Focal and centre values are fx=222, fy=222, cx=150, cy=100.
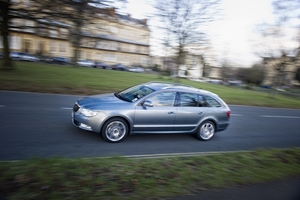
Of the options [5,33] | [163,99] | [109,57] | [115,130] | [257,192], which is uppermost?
[109,57]

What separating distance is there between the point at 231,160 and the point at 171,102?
A: 7.70 feet

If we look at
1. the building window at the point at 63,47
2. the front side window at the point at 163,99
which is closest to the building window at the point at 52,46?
the building window at the point at 63,47

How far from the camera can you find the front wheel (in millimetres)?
5848

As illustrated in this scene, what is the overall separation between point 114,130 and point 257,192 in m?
3.62

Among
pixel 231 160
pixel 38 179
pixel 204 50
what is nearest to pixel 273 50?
pixel 204 50

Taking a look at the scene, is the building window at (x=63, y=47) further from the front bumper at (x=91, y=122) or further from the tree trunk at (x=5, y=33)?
the front bumper at (x=91, y=122)

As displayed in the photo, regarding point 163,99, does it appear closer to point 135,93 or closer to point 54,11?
point 135,93

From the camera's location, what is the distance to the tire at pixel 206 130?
718 cm

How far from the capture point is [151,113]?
6227mm

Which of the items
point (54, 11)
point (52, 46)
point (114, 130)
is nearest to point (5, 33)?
point (54, 11)

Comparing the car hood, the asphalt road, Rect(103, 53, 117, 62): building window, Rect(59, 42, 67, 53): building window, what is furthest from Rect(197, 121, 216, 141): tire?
Rect(103, 53, 117, 62): building window

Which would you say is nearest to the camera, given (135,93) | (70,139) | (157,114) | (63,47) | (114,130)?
(70,139)

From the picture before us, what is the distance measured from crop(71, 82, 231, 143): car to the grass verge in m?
1.53

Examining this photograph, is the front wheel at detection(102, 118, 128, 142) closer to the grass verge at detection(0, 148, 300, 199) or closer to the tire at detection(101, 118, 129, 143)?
the tire at detection(101, 118, 129, 143)
